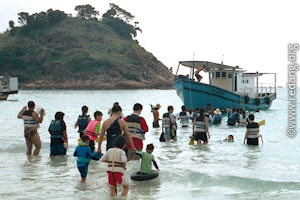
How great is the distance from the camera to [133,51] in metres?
149

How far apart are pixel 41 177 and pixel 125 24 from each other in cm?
15504

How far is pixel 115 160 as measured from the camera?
8.62 meters

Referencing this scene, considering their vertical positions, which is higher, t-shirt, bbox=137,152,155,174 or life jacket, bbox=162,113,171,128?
life jacket, bbox=162,113,171,128

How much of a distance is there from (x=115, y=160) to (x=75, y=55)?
136 metres

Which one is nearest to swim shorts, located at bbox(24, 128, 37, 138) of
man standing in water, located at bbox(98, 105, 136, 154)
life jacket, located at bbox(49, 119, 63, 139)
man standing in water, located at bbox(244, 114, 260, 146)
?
life jacket, located at bbox(49, 119, 63, 139)

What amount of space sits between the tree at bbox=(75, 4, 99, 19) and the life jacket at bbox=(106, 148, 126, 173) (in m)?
165

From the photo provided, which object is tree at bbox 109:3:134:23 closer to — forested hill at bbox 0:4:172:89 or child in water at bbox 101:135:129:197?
forested hill at bbox 0:4:172:89

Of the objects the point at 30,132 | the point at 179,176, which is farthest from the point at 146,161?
the point at 30,132

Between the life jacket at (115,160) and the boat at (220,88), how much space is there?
87.6ft

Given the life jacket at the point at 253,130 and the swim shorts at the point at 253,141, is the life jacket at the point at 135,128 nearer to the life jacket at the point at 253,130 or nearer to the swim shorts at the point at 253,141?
the life jacket at the point at 253,130

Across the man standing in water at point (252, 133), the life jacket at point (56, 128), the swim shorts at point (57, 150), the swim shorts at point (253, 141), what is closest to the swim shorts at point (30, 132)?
the swim shorts at point (57, 150)

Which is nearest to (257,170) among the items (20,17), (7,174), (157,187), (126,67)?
(157,187)

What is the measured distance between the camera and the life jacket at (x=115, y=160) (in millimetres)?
8625

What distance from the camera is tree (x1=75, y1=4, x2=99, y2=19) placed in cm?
16900
